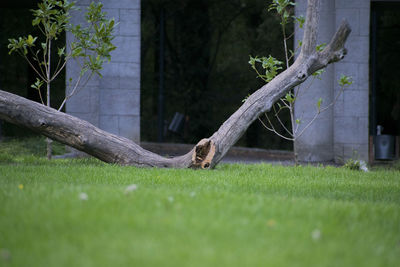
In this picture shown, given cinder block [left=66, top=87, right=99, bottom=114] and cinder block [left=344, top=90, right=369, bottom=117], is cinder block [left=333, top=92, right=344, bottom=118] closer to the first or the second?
cinder block [left=344, top=90, right=369, bottom=117]

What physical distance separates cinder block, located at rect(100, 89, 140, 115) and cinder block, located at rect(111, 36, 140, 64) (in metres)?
0.78

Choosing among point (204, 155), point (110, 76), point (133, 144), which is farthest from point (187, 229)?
point (110, 76)

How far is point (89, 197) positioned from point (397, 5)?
35.6 ft

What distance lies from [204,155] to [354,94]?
559 centimetres

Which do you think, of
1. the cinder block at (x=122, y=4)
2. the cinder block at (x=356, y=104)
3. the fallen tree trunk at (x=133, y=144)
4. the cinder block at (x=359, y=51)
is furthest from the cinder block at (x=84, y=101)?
the cinder block at (x=359, y=51)

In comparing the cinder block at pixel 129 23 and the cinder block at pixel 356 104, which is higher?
the cinder block at pixel 129 23

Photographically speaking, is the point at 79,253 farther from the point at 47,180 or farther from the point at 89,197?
the point at 47,180

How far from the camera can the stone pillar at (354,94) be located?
469 inches

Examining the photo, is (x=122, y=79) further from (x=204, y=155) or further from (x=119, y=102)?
(x=204, y=155)

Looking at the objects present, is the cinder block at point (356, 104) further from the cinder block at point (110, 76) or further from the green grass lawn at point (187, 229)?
the green grass lawn at point (187, 229)

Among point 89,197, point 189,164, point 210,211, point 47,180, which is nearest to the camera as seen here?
point 210,211

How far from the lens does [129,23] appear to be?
11.8 metres

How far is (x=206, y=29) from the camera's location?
19875mm

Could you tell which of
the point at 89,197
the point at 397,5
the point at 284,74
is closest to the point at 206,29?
the point at 397,5
